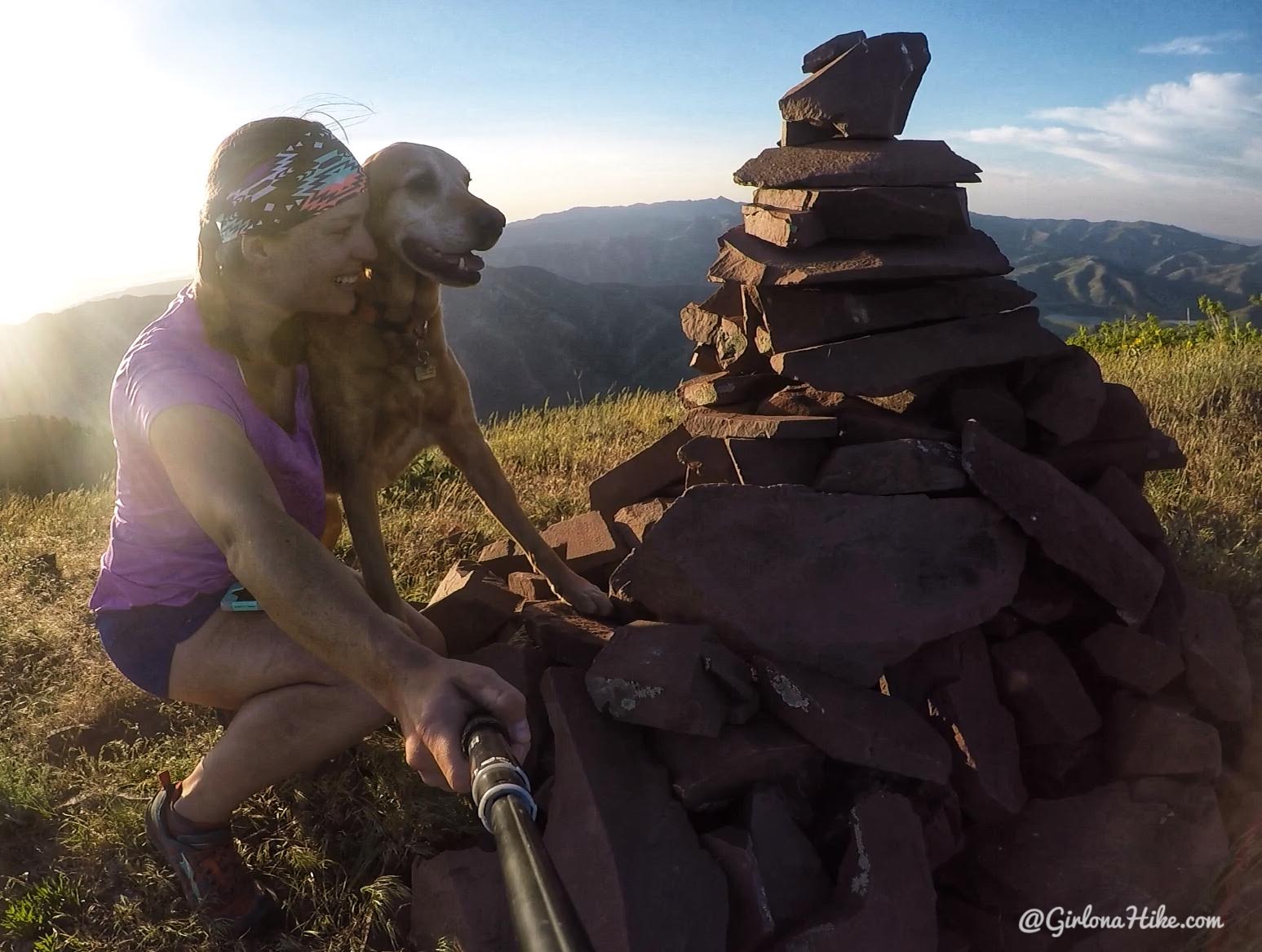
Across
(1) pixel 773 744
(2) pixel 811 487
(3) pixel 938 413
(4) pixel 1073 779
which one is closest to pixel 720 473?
(2) pixel 811 487

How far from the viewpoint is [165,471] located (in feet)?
7.88

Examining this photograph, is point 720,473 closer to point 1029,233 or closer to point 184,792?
point 184,792

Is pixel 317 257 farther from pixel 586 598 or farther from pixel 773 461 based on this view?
pixel 773 461

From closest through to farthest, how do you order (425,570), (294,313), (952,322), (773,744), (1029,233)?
(773,744)
(294,313)
(952,322)
(425,570)
(1029,233)

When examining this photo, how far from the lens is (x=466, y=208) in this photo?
286 cm

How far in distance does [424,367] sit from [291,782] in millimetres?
1519

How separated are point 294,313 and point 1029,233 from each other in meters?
218

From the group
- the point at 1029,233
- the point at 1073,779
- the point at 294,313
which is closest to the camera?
the point at 294,313

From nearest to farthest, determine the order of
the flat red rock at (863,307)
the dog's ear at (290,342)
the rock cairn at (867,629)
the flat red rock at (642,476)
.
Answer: the rock cairn at (867,629)
the dog's ear at (290,342)
the flat red rock at (863,307)
the flat red rock at (642,476)

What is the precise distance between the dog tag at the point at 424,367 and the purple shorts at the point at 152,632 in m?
1.00

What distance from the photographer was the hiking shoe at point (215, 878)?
2.45 metres

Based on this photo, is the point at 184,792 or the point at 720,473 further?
the point at 720,473

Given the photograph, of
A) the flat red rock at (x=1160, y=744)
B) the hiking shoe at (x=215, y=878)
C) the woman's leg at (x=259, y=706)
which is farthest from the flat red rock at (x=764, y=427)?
the hiking shoe at (x=215, y=878)

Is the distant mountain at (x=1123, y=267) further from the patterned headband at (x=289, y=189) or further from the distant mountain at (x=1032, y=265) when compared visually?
the patterned headband at (x=289, y=189)
